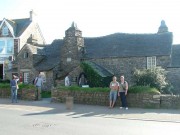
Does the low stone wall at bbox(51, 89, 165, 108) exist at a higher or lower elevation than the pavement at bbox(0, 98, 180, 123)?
higher

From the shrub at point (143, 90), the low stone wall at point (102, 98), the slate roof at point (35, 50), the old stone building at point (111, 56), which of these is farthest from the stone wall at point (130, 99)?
the slate roof at point (35, 50)

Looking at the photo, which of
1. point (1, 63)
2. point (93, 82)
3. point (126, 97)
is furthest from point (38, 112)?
point (1, 63)

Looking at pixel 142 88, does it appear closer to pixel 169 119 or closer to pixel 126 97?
pixel 126 97

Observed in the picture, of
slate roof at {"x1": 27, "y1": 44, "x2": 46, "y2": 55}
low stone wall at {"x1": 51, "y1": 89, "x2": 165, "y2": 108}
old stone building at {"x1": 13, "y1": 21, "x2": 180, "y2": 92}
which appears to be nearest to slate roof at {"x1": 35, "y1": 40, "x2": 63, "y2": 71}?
old stone building at {"x1": 13, "y1": 21, "x2": 180, "y2": 92}

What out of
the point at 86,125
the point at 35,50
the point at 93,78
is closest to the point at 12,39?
the point at 35,50

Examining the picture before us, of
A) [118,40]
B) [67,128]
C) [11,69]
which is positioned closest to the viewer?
[67,128]

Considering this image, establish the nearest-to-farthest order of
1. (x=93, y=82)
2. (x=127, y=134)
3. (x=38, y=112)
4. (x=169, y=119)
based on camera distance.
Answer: (x=127, y=134)
(x=169, y=119)
(x=38, y=112)
(x=93, y=82)

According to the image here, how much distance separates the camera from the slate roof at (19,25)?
41900 millimetres

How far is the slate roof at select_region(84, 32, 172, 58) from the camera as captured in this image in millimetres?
29594

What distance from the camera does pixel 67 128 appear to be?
10953 millimetres

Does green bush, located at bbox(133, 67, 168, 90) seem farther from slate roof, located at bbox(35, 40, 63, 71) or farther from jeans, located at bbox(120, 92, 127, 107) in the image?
slate roof, located at bbox(35, 40, 63, 71)

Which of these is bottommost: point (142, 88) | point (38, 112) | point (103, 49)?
point (38, 112)

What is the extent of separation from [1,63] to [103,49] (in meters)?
17.9

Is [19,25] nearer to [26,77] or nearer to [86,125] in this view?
[26,77]
